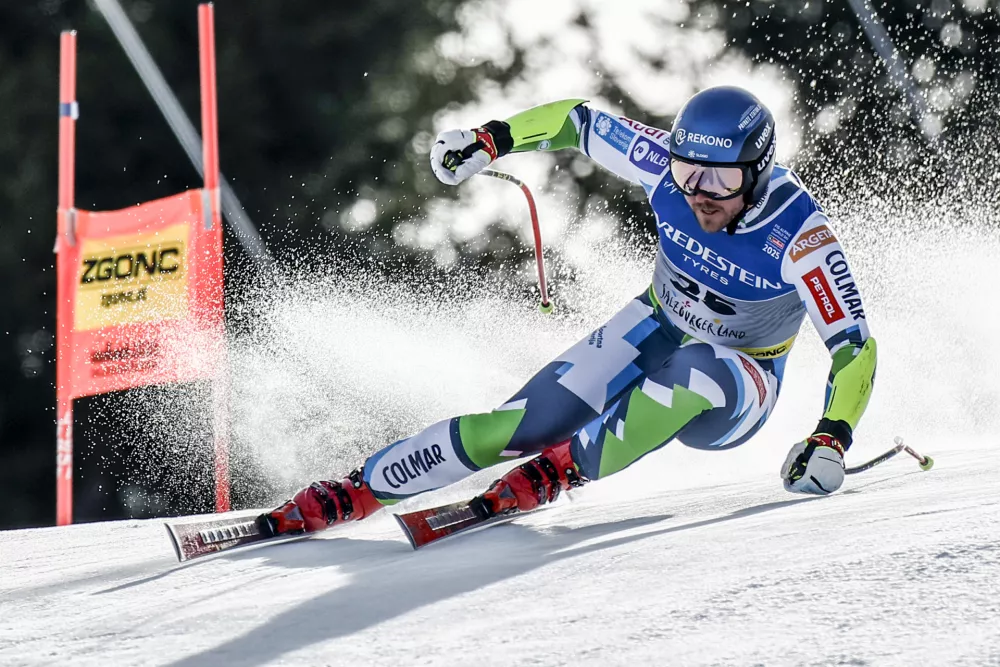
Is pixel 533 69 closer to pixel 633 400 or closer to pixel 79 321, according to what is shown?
pixel 79 321

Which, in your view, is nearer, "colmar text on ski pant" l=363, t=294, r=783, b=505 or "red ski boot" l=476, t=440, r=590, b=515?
"colmar text on ski pant" l=363, t=294, r=783, b=505

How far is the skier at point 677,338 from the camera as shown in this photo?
3570 mm

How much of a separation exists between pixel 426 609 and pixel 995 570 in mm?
1084

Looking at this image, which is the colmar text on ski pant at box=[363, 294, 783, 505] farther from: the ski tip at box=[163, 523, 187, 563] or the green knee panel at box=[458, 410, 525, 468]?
the ski tip at box=[163, 523, 187, 563]

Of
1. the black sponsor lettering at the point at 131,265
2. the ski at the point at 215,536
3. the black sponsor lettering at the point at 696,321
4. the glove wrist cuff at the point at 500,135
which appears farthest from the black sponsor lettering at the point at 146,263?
the black sponsor lettering at the point at 696,321

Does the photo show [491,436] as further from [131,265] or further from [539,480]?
[131,265]

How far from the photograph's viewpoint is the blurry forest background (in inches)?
490

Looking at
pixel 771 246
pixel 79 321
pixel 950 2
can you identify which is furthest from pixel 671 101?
pixel 771 246

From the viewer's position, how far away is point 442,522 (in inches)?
142

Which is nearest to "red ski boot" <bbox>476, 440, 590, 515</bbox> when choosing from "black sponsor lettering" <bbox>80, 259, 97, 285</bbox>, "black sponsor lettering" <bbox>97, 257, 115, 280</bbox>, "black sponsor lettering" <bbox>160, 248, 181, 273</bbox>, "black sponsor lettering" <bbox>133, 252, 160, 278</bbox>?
"black sponsor lettering" <bbox>160, 248, 181, 273</bbox>

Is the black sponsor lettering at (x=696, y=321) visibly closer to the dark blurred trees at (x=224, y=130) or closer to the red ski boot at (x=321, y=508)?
the red ski boot at (x=321, y=508)

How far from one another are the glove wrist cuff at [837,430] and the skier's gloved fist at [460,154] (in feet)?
4.96

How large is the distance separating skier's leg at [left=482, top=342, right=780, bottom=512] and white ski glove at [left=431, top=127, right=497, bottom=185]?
35.1 inches

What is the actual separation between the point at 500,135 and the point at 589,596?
2.16 meters
